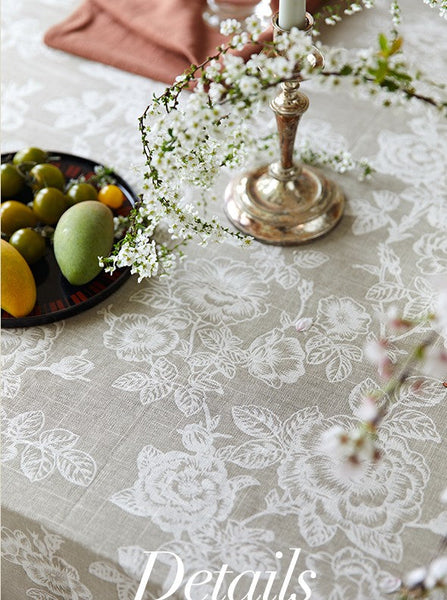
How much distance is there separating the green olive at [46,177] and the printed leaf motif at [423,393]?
52cm

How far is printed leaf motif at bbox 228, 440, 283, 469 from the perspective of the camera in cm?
74

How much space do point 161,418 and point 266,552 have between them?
183 mm

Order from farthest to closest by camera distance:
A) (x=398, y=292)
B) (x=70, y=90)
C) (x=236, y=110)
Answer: (x=70, y=90)
(x=398, y=292)
(x=236, y=110)

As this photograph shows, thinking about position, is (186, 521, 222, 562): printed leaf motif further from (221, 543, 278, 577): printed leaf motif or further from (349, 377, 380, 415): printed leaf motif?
(349, 377, 380, 415): printed leaf motif

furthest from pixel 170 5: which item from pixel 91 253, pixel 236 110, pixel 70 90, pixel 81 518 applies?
pixel 81 518

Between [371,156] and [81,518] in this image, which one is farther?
[371,156]

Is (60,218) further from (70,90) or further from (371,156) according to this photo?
(371,156)

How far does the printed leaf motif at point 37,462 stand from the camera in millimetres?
740

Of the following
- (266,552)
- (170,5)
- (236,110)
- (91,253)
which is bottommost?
(266,552)

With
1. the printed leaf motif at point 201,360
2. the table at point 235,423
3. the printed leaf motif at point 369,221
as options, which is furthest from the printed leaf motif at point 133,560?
the printed leaf motif at point 369,221

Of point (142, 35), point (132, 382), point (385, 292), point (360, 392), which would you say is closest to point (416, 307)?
point (385, 292)

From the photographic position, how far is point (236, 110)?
643 millimetres

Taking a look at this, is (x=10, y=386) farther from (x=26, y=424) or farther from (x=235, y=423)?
(x=235, y=423)

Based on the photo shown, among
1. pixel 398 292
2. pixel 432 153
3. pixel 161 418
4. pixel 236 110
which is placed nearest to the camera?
pixel 236 110
